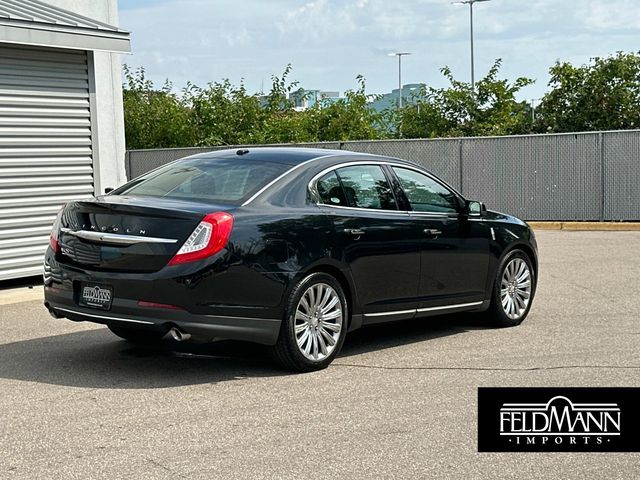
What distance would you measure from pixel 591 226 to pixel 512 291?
13345 millimetres

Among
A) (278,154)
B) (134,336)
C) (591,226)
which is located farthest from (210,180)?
(591,226)

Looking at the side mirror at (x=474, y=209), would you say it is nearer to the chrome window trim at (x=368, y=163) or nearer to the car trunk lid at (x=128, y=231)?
the chrome window trim at (x=368, y=163)

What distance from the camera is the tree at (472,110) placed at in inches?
1384

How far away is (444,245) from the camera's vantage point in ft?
30.8

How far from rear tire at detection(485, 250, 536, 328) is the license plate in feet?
12.4

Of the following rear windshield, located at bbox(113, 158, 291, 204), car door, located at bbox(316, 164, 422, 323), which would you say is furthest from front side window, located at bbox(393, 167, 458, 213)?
rear windshield, located at bbox(113, 158, 291, 204)

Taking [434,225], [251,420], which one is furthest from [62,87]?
[251,420]

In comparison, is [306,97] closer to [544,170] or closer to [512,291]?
[544,170]

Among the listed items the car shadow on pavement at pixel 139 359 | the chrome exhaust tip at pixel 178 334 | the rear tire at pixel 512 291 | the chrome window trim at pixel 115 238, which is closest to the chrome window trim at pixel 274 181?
the chrome window trim at pixel 115 238

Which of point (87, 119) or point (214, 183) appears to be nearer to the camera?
point (214, 183)

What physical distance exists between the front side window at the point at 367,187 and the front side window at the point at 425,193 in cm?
24

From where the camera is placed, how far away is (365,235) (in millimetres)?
8562

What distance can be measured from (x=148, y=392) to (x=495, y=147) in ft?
60.4

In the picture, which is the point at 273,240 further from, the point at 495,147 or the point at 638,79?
the point at 638,79
